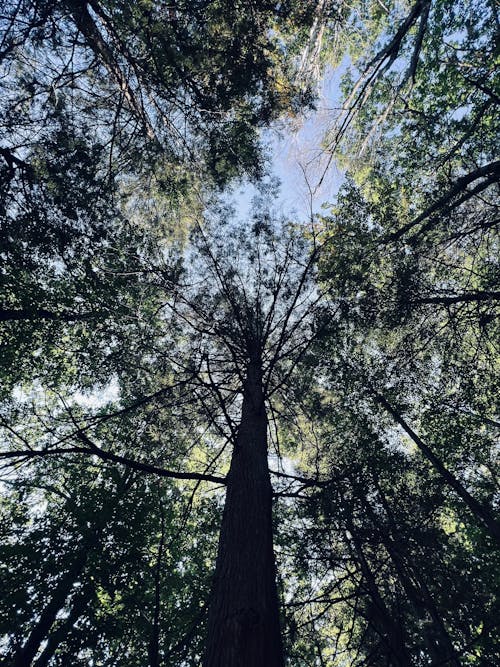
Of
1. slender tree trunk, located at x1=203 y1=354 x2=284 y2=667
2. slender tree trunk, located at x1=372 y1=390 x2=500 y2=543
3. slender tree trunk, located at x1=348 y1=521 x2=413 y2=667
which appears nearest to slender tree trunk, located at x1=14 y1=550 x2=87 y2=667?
slender tree trunk, located at x1=203 y1=354 x2=284 y2=667

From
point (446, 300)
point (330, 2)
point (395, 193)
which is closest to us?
point (330, 2)

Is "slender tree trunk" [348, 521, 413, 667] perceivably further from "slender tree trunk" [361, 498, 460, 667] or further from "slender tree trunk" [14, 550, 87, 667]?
"slender tree trunk" [14, 550, 87, 667]

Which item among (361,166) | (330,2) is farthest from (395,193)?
(330,2)

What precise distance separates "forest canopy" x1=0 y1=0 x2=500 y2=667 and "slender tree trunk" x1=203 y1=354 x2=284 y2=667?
1309 mm

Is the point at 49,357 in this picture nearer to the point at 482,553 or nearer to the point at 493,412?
the point at 493,412

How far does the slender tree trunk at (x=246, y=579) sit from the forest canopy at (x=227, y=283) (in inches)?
51.5

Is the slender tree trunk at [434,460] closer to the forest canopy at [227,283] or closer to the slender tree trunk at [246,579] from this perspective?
the forest canopy at [227,283]

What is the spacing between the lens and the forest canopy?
5559 millimetres

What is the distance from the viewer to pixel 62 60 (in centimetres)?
557

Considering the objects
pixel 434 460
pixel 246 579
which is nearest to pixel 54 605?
pixel 246 579

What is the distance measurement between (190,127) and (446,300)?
7.48 m

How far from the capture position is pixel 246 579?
2.13m

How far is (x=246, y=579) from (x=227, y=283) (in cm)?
645

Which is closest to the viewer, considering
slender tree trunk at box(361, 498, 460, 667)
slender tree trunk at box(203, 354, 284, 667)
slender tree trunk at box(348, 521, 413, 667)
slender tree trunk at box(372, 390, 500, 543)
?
slender tree trunk at box(203, 354, 284, 667)
